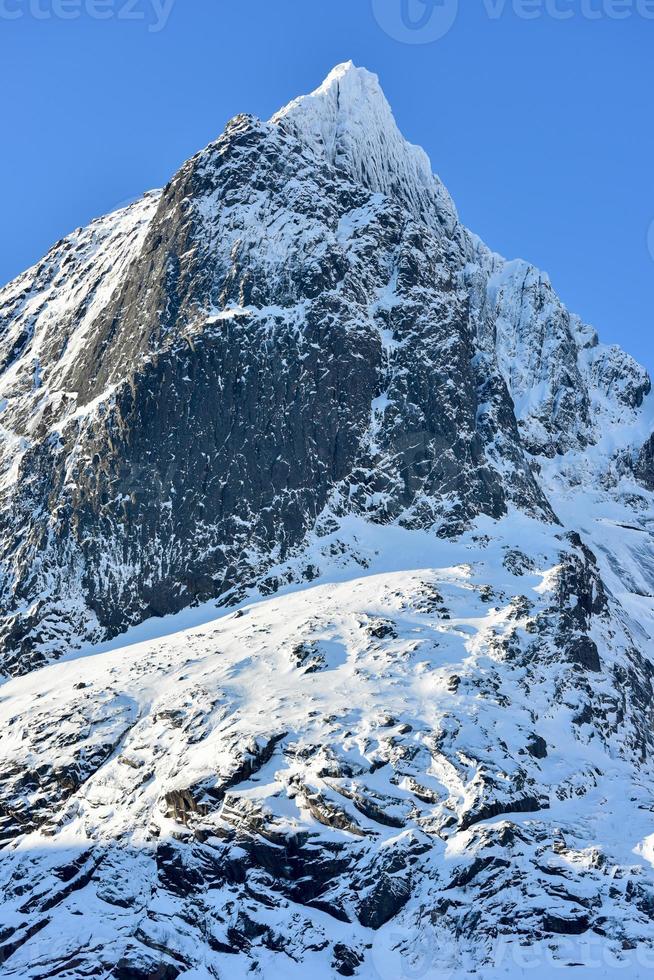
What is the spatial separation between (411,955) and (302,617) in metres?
43.2

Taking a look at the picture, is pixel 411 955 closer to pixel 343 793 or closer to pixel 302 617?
pixel 343 793

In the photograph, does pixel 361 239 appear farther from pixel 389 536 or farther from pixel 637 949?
pixel 637 949

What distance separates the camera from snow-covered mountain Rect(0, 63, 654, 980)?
94312 millimetres

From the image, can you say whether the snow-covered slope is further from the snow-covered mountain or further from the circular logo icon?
the snow-covered mountain

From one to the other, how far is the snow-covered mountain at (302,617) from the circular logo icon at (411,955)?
22 centimetres

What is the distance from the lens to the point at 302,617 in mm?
128250

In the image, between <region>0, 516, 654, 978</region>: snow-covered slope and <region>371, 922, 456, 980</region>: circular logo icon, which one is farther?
<region>0, 516, 654, 978</region>: snow-covered slope

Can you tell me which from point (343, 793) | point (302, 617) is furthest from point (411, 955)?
point (302, 617)

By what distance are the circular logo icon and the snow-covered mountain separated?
0.22 m

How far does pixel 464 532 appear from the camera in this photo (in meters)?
146

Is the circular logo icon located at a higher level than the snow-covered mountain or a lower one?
lower

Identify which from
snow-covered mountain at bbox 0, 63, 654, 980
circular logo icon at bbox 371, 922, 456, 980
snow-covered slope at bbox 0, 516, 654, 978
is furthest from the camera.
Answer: snow-covered mountain at bbox 0, 63, 654, 980

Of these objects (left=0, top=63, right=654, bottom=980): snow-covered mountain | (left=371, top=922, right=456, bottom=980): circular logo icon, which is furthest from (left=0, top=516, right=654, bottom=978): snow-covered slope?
(left=0, top=63, right=654, bottom=980): snow-covered mountain

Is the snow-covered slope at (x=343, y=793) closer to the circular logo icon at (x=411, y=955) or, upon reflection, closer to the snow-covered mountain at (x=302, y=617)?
the circular logo icon at (x=411, y=955)
